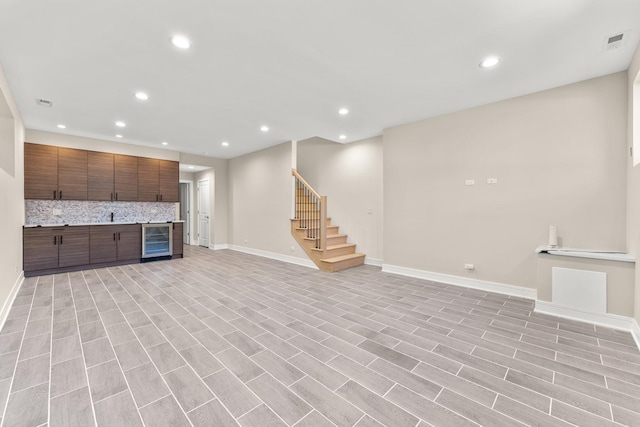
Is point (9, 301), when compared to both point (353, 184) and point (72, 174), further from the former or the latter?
point (353, 184)

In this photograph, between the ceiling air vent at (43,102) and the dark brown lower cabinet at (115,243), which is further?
the dark brown lower cabinet at (115,243)

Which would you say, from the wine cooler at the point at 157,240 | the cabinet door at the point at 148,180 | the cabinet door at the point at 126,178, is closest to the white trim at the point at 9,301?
the wine cooler at the point at 157,240

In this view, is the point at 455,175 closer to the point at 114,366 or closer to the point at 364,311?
the point at 364,311

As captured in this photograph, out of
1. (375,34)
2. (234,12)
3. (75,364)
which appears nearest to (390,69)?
(375,34)

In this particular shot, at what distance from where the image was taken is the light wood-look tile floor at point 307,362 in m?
1.62

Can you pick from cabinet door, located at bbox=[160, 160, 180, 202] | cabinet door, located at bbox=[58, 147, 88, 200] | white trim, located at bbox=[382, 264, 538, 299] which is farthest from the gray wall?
cabinet door, located at bbox=[58, 147, 88, 200]

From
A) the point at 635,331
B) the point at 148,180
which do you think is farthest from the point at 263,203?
the point at 635,331

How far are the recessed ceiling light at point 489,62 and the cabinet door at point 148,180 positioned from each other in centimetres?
716

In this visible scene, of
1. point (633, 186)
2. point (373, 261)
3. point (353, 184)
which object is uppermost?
point (353, 184)

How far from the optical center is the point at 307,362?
215 cm

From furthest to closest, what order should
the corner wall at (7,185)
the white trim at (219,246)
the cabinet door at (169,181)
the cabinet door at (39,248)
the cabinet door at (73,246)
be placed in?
the white trim at (219,246)
the cabinet door at (169,181)
the cabinet door at (73,246)
the cabinet door at (39,248)
the corner wall at (7,185)

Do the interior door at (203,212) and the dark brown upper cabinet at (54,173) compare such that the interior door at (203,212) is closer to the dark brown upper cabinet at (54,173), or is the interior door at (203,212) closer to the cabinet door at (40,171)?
the dark brown upper cabinet at (54,173)

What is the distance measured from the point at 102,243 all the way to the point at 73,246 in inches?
18.0

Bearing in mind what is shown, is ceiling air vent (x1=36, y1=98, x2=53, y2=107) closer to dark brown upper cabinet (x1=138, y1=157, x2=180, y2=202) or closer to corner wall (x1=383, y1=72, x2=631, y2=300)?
dark brown upper cabinet (x1=138, y1=157, x2=180, y2=202)
